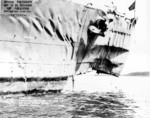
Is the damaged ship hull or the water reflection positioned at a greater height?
the damaged ship hull

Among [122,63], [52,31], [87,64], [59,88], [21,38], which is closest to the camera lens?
[21,38]

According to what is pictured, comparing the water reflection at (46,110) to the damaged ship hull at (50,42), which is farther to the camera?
the damaged ship hull at (50,42)

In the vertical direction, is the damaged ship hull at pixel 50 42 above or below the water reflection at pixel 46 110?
above

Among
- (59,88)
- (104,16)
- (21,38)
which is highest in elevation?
(104,16)

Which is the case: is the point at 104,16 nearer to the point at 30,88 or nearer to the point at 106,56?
the point at 106,56

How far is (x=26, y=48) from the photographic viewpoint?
16.5m

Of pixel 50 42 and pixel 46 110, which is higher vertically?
pixel 50 42

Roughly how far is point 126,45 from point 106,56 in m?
1.55

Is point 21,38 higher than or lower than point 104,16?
lower

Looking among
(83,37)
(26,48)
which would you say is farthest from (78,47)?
(26,48)

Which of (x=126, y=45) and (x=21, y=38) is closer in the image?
(x=21, y=38)

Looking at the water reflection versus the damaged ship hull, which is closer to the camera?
the water reflection

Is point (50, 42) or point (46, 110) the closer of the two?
point (46, 110)

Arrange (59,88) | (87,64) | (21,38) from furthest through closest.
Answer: (87,64)
(59,88)
(21,38)
